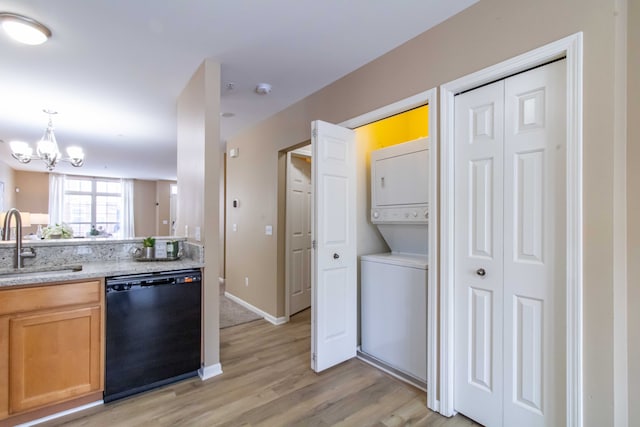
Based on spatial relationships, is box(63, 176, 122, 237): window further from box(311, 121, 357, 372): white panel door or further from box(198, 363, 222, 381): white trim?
box(311, 121, 357, 372): white panel door

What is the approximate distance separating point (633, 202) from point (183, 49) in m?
2.87

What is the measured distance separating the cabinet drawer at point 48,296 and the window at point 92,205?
838cm

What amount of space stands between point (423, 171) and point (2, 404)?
10.2 ft

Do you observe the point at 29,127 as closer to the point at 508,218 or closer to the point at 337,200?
the point at 337,200

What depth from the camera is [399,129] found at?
3.22 metres

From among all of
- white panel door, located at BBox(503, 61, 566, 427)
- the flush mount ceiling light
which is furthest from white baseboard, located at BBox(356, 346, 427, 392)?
the flush mount ceiling light

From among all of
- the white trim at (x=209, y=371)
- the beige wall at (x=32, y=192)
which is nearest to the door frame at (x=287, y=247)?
the white trim at (x=209, y=371)

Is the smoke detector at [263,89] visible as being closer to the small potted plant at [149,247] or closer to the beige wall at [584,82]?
the beige wall at [584,82]

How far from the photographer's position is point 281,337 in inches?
126

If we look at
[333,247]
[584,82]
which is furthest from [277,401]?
[584,82]

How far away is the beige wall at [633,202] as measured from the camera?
1342mm

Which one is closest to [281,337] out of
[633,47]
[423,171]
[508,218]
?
[423,171]

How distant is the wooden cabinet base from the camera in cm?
181

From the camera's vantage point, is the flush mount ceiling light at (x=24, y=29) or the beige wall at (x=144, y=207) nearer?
the flush mount ceiling light at (x=24, y=29)
